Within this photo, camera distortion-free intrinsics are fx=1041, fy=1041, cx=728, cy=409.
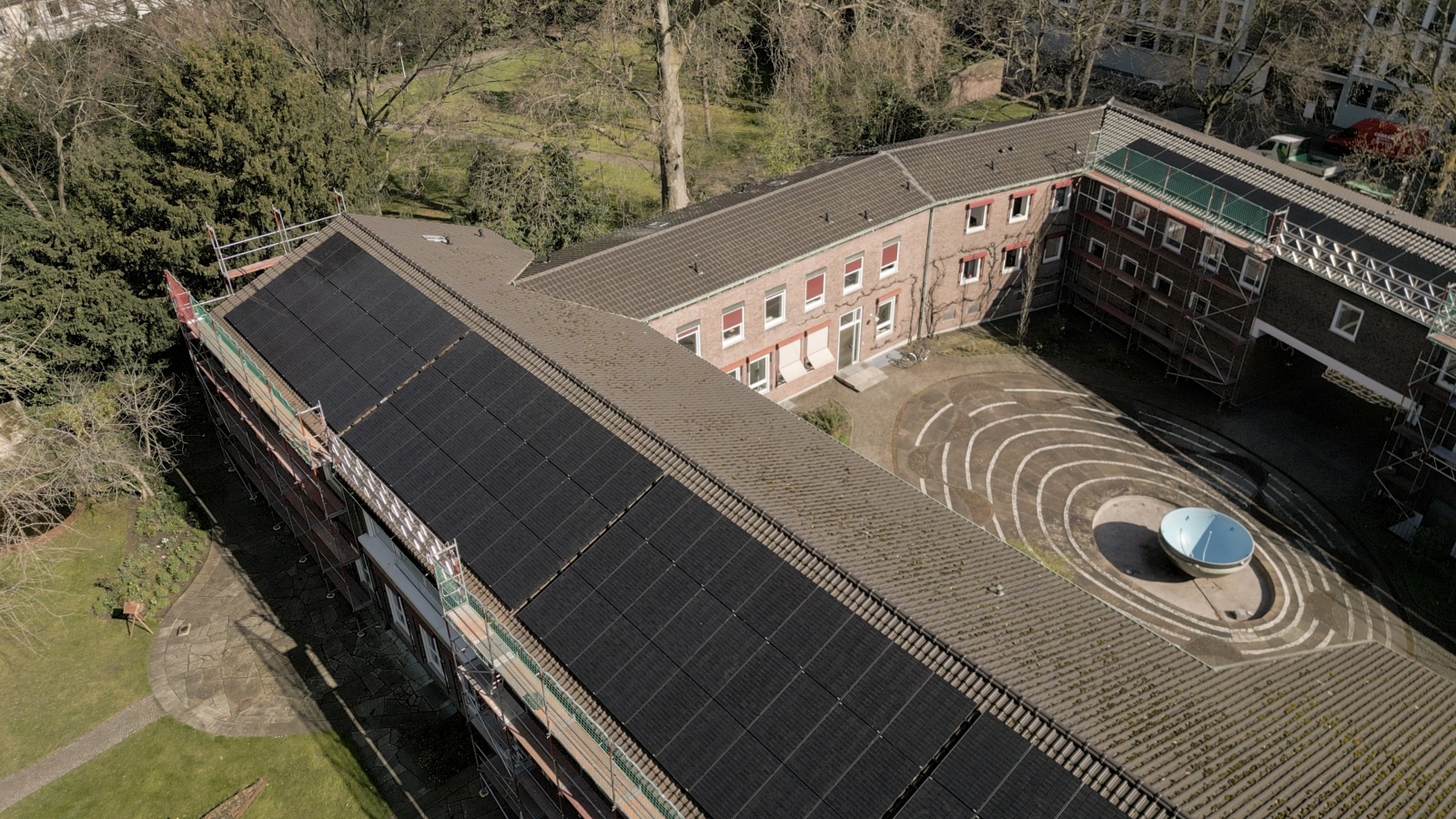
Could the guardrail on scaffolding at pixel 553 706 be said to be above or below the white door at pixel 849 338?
above

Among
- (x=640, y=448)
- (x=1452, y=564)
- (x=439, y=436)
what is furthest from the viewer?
(x=1452, y=564)

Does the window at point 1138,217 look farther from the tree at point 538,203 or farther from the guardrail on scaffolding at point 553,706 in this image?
the guardrail on scaffolding at point 553,706

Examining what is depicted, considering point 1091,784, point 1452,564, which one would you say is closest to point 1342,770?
point 1091,784

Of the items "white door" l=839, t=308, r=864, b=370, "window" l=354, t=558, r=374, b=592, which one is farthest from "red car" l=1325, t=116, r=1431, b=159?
"window" l=354, t=558, r=374, b=592

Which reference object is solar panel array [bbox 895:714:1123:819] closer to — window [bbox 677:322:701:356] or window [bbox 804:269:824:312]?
window [bbox 677:322:701:356]

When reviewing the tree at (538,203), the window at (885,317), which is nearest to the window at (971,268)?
the window at (885,317)

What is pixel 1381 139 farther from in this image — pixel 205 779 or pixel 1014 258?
pixel 205 779

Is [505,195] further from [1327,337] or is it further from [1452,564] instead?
[1452,564]
